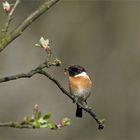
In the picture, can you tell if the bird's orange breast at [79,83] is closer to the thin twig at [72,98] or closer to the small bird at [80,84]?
the small bird at [80,84]

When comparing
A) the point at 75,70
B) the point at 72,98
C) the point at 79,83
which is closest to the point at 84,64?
the point at 79,83

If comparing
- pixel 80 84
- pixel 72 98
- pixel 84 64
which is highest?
pixel 84 64

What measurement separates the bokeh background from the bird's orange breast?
683cm

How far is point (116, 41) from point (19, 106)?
2783 mm

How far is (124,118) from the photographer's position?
14.8 m

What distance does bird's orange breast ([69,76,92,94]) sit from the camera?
664cm

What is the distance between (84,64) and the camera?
1445 cm

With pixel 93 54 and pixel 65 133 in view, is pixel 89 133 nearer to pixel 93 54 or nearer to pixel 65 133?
pixel 65 133

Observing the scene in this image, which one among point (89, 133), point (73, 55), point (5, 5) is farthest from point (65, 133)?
point (5, 5)

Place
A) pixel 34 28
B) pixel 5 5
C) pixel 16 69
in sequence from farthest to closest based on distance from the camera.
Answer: pixel 34 28, pixel 16 69, pixel 5 5

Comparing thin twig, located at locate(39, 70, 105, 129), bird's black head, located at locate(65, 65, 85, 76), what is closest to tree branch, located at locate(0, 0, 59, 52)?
thin twig, located at locate(39, 70, 105, 129)

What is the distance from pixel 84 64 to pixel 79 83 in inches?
306

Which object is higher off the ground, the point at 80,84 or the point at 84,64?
the point at 84,64

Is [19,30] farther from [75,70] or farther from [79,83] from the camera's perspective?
[79,83]
